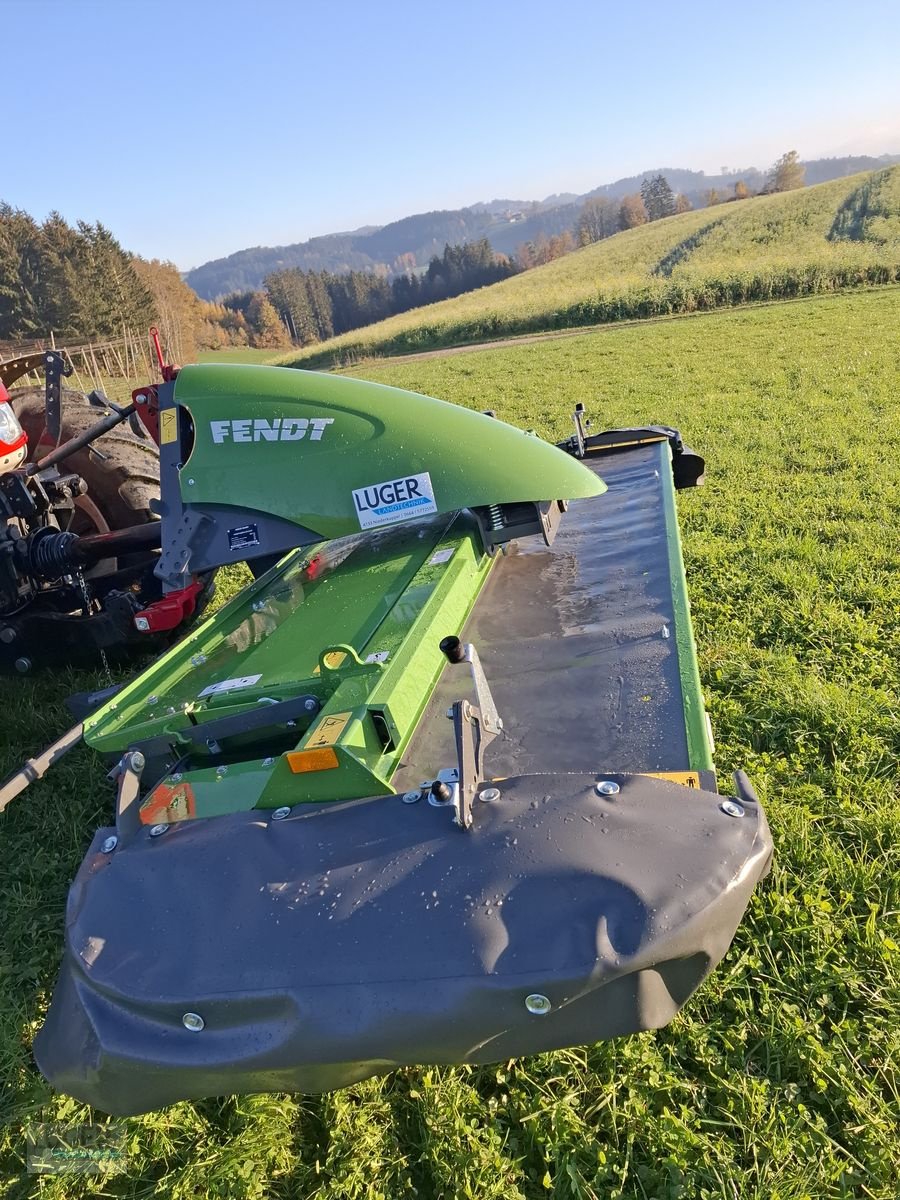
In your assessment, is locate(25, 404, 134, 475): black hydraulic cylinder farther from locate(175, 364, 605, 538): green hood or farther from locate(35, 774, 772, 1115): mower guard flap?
locate(35, 774, 772, 1115): mower guard flap

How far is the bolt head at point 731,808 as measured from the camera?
1.53 m

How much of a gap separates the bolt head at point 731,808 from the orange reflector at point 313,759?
83cm

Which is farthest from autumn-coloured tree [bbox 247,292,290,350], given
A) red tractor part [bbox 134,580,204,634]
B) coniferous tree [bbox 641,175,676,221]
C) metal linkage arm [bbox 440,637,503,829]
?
metal linkage arm [bbox 440,637,503,829]

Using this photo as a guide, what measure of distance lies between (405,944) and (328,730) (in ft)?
1.86

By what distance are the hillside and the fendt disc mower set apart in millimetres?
23134

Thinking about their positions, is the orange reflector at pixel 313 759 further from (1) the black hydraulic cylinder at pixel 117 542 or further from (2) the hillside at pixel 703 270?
(2) the hillside at pixel 703 270

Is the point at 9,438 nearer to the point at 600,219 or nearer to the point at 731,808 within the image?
A: the point at 731,808

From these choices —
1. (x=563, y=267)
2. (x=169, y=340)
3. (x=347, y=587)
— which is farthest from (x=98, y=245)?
(x=347, y=587)

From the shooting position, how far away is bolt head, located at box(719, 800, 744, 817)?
1.53m

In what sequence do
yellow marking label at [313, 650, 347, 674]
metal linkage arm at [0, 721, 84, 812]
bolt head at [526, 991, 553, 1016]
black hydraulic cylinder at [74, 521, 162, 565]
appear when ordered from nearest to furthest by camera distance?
1. bolt head at [526, 991, 553, 1016]
2. yellow marking label at [313, 650, 347, 674]
3. metal linkage arm at [0, 721, 84, 812]
4. black hydraulic cylinder at [74, 521, 162, 565]

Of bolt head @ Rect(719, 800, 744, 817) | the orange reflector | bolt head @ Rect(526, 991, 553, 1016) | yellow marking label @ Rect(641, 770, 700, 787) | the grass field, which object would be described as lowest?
the grass field

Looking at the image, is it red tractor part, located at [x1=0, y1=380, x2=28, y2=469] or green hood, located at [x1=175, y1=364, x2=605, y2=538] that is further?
red tractor part, located at [x1=0, y1=380, x2=28, y2=469]

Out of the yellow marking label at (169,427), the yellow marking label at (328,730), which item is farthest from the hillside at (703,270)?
the yellow marking label at (328,730)

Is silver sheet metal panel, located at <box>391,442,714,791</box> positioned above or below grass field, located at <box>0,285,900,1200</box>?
above
